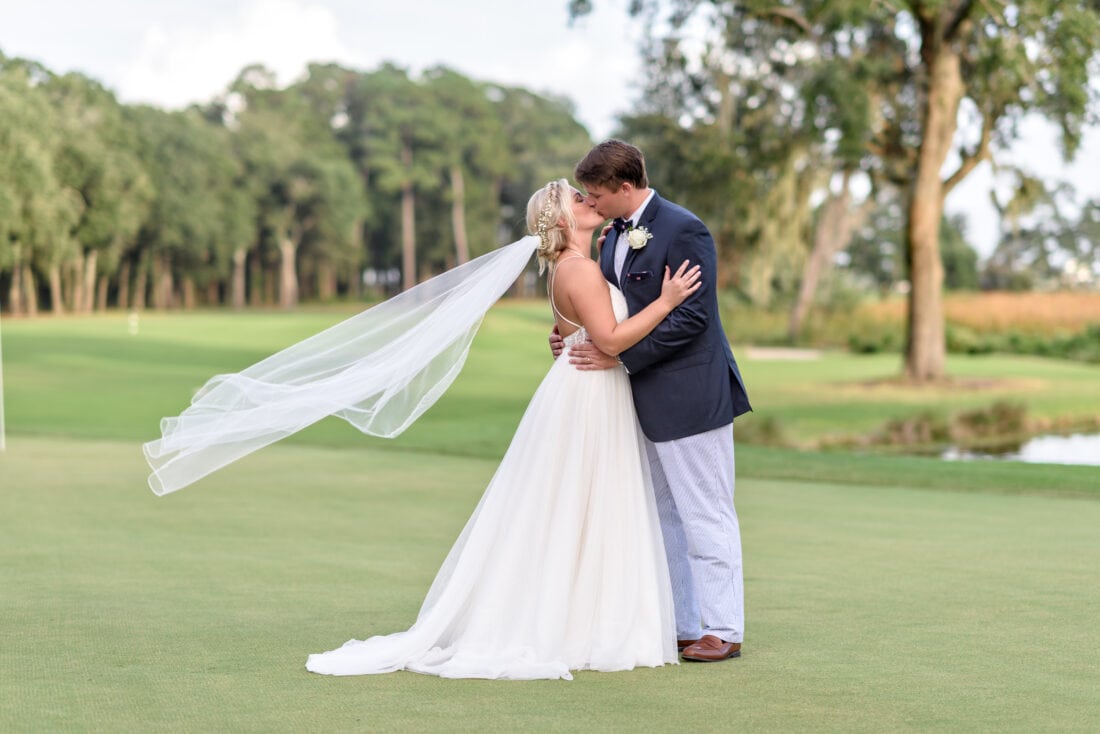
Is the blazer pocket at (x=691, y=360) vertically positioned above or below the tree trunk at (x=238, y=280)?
below

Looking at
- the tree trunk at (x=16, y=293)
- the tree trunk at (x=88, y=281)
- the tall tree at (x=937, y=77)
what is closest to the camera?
the tall tree at (x=937, y=77)

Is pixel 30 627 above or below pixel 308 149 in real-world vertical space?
below

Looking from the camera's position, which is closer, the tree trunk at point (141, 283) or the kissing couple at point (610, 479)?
the kissing couple at point (610, 479)

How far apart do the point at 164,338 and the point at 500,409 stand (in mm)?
20687

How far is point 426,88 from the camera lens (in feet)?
331

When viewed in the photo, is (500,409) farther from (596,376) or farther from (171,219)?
(171,219)

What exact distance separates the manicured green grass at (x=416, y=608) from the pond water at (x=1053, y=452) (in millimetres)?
8032

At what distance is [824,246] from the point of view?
140 feet

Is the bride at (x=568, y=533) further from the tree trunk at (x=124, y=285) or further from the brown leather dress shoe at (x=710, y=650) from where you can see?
the tree trunk at (x=124, y=285)

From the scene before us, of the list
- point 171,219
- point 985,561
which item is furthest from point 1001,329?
point 171,219

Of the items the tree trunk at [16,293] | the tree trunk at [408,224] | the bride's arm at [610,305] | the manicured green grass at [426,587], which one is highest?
the tree trunk at [408,224]

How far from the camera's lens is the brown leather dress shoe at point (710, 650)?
525 cm

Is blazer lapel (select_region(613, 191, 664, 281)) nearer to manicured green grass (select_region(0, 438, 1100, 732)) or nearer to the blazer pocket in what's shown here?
the blazer pocket

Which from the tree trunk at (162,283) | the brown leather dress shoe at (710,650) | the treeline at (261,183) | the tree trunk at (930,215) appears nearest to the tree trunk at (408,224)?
the treeline at (261,183)
